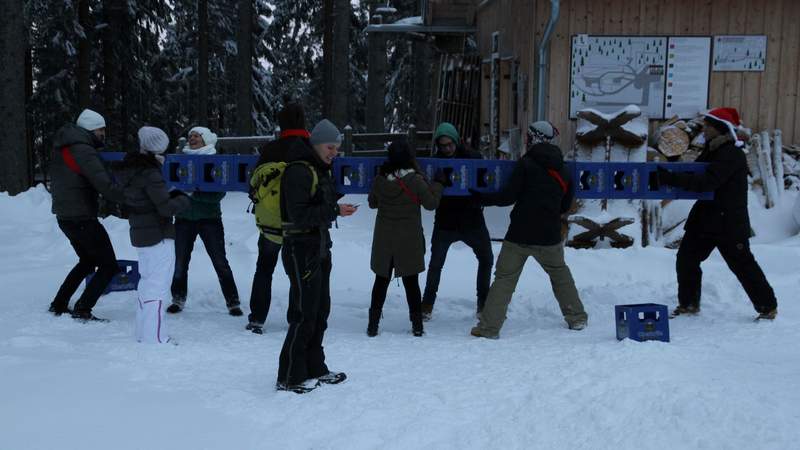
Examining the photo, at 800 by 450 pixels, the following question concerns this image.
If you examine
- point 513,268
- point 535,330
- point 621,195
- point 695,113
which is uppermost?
point 695,113

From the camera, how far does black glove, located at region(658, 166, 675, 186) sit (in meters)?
7.31

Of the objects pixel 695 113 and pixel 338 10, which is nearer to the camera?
pixel 695 113

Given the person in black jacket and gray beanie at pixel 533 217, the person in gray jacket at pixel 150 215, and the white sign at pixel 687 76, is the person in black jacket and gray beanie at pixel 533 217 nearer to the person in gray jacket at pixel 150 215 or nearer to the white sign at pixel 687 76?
→ the person in gray jacket at pixel 150 215

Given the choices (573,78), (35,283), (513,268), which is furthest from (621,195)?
(35,283)

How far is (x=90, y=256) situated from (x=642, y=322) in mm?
4700

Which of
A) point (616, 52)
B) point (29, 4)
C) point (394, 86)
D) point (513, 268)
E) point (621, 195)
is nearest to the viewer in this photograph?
point (513, 268)

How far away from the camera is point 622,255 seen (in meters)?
9.85

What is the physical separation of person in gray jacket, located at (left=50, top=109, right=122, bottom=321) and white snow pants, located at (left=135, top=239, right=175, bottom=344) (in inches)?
31.0

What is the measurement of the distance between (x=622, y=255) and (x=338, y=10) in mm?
11942

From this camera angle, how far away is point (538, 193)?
22.2ft

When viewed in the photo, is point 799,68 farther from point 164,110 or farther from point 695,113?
point 164,110

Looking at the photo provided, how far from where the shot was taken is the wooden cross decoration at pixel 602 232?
10875mm

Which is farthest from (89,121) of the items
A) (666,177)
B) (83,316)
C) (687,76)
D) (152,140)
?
(687,76)

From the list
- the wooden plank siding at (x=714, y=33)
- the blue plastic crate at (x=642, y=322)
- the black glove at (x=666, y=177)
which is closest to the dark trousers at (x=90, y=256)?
the blue plastic crate at (x=642, y=322)
